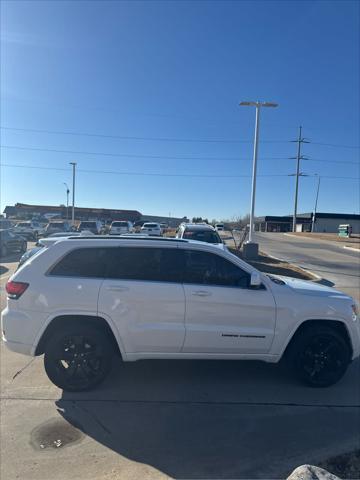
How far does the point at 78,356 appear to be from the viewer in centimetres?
436

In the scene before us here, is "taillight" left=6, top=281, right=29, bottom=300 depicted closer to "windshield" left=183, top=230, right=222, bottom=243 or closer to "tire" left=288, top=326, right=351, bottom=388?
"tire" left=288, top=326, right=351, bottom=388

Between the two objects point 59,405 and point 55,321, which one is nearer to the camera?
point 59,405

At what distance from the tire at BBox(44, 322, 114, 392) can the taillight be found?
61 centimetres

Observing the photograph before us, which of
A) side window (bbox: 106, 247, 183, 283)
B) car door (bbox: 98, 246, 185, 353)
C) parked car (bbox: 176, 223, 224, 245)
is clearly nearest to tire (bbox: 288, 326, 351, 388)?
car door (bbox: 98, 246, 185, 353)

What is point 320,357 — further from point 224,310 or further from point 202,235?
point 202,235

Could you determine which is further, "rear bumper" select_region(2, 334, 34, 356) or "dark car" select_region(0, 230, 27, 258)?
"dark car" select_region(0, 230, 27, 258)

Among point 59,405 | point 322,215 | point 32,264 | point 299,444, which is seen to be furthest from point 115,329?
point 322,215

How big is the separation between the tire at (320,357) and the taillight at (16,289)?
128 inches

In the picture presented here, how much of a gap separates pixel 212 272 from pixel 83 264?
1527 mm

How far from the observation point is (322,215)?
316 feet

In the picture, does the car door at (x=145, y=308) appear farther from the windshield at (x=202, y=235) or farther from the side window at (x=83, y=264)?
the windshield at (x=202, y=235)

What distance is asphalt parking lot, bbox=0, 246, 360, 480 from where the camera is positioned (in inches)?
124

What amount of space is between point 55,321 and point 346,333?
139 inches

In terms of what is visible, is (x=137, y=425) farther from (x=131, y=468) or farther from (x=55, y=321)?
(x=55, y=321)
